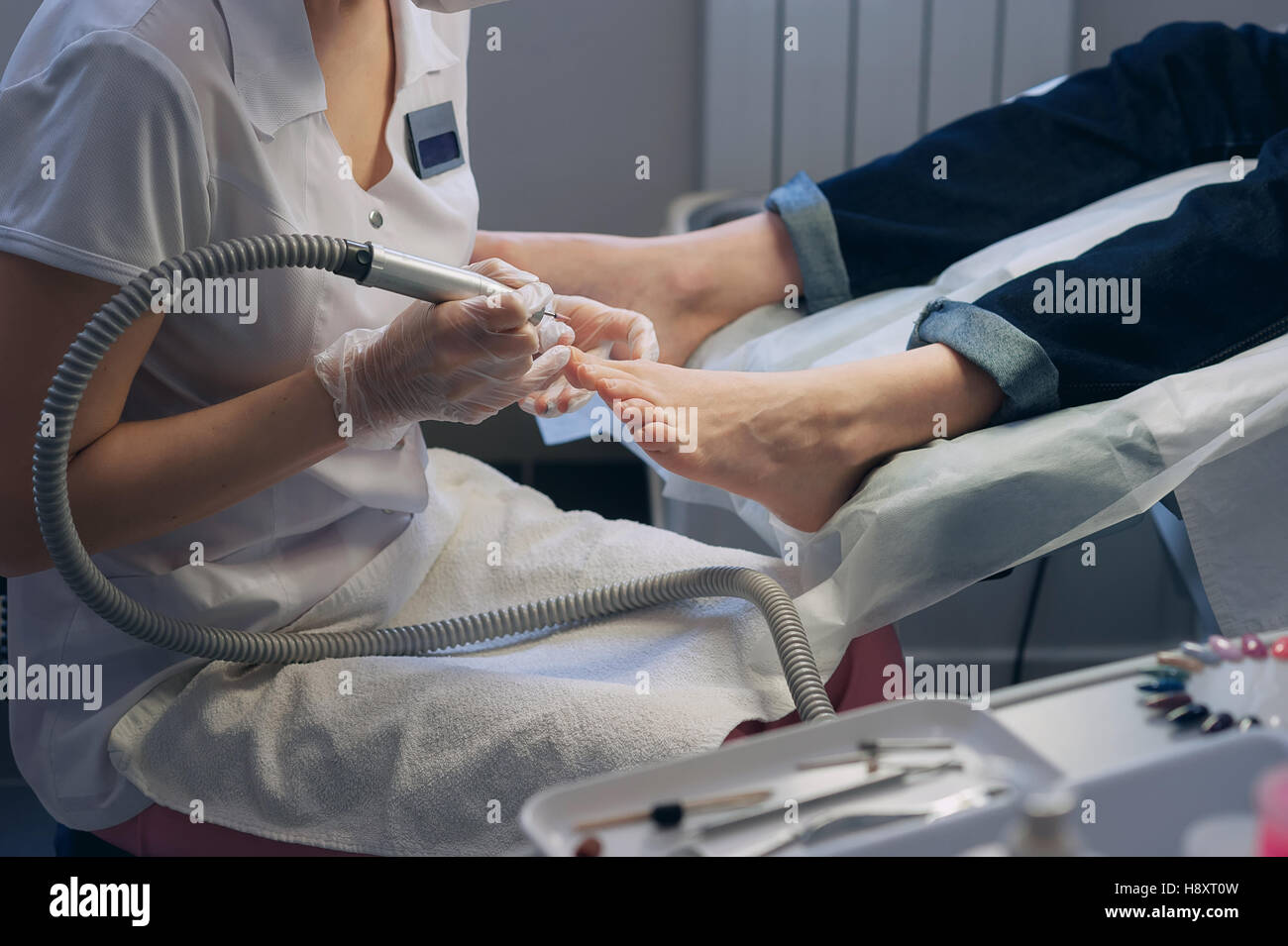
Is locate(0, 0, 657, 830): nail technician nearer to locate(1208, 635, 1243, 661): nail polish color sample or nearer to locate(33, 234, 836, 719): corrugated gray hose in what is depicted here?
locate(33, 234, 836, 719): corrugated gray hose

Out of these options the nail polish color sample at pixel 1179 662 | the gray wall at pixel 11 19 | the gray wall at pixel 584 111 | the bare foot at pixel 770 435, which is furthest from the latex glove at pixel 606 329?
the gray wall at pixel 11 19

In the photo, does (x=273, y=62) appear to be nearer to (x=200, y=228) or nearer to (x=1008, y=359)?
(x=200, y=228)

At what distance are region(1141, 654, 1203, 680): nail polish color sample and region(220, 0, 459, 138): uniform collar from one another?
593 mm

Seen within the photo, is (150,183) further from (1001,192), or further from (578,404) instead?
(1001,192)

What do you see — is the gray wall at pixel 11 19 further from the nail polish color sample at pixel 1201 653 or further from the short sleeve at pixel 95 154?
the nail polish color sample at pixel 1201 653

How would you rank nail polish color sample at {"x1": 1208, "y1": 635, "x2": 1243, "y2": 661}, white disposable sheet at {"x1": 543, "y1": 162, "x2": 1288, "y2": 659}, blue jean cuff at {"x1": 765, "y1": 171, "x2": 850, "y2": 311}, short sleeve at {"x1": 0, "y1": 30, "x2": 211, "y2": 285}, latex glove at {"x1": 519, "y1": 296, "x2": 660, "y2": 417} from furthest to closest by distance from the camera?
blue jean cuff at {"x1": 765, "y1": 171, "x2": 850, "y2": 311}, latex glove at {"x1": 519, "y1": 296, "x2": 660, "y2": 417}, white disposable sheet at {"x1": 543, "y1": 162, "x2": 1288, "y2": 659}, short sleeve at {"x1": 0, "y1": 30, "x2": 211, "y2": 285}, nail polish color sample at {"x1": 1208, "y1": 635, "x2": 1243, "y2": 661}

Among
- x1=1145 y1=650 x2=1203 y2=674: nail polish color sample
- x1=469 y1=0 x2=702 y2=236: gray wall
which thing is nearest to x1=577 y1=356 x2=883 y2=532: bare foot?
x1=1145 y1=650 x2=1203 y2=674: nail polish color sample

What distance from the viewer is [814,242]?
1.24 metres

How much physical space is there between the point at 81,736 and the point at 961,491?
640mm

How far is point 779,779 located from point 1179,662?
21cm

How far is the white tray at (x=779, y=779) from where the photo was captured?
0.44 metres

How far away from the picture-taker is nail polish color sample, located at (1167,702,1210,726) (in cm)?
49

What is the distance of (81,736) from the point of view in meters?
0.78
